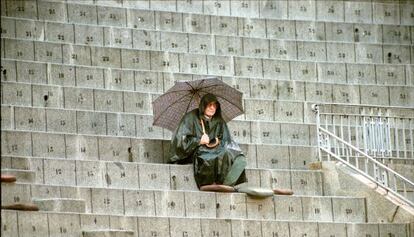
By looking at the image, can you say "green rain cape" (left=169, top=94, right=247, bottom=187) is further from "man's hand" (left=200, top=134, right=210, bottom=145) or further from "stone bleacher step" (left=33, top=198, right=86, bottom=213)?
"stone bleacher step" (left=33, top=198, right=86, bottom=213)

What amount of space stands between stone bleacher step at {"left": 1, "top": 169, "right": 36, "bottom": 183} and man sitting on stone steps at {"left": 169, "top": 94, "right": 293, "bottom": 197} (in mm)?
2352

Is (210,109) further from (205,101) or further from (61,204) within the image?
(61,204)

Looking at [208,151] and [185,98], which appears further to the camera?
[185,98]

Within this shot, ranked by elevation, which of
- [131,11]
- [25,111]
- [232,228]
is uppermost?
[131,11]

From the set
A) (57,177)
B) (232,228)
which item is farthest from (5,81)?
(232,228)

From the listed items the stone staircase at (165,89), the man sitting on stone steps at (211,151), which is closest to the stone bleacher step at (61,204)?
the stone staircase at (165,89)

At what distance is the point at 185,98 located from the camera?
2291cm

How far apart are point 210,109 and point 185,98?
405mm

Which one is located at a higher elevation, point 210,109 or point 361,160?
point 210,109

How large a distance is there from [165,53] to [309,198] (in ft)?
13.7

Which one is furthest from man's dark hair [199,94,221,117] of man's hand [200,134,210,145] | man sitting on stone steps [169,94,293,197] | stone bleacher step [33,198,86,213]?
stone bleacher step [33,198,86,213]

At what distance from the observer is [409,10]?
2833 cm

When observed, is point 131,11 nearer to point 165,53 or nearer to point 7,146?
point 165,53

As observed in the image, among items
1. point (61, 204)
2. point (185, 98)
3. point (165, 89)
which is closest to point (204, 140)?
point (185, 98)
